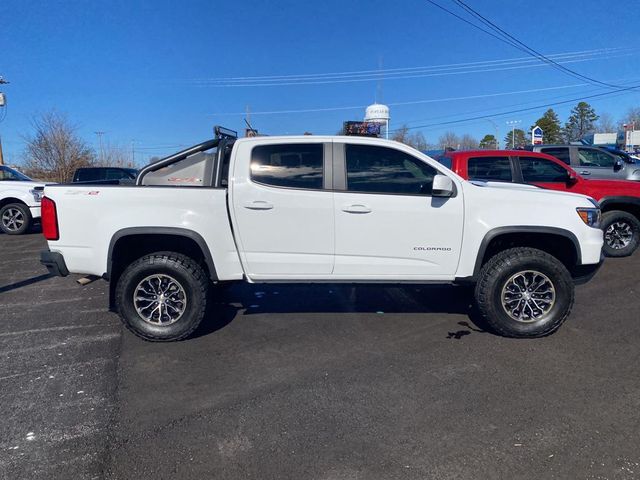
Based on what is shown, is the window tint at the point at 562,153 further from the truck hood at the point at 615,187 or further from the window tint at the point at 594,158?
the truck hood at the point at 615,187

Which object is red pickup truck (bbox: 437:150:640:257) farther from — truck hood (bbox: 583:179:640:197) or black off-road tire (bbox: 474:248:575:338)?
black off-road tire (bbox: 474:248:575:338)

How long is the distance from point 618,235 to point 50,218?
887cm

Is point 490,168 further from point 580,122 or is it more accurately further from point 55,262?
point 580,122

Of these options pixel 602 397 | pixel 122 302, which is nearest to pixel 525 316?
pixel 602 397

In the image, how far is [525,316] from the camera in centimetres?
443

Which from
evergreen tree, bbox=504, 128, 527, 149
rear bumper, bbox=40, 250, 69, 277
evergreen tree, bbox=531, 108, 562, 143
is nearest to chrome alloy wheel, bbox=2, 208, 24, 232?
rear bumper, bbox=40, 250, 69, 277

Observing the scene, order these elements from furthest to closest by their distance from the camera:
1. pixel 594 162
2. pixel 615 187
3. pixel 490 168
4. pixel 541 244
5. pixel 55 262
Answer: pixel 594 162 → pixel 615 187 → pixel 490 168 → pixel 541 244 → pixel 55 262

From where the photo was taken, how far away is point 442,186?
4.07 meters

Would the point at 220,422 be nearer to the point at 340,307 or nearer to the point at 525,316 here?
the point at 340,307

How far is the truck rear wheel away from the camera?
14.1ft

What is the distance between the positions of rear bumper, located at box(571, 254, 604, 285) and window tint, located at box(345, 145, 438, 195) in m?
1.78

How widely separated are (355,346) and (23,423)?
2.65m

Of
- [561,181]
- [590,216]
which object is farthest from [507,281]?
[561,181]

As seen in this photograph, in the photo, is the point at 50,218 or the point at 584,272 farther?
the point at 584,272
